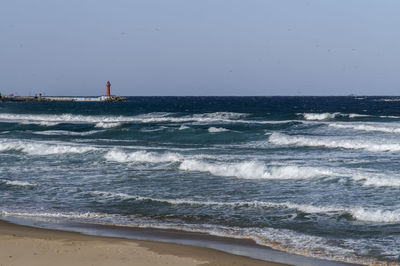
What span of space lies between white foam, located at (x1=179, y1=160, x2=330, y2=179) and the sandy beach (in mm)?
8069

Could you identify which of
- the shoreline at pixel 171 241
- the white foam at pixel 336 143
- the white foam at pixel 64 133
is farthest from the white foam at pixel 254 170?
the white foam at pixel 64 133

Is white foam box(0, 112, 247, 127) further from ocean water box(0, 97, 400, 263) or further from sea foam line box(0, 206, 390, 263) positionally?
sea foam line box(0, 206, 390, 263)

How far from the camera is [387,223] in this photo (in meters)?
11.1

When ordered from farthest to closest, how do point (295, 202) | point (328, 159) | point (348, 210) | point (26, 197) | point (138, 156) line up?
point (138, 156)
point (328, 159)
point (26, 197)
point (295, 202)
point (348, 210)

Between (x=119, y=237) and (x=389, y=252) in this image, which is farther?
(x=119, y=237)

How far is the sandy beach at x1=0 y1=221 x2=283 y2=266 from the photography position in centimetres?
851

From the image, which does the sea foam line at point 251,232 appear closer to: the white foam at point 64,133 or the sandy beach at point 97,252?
the sandy beach at point 97,252

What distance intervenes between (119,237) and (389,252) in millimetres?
4673

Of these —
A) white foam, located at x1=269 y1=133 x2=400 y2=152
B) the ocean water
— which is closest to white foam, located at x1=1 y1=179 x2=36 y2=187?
the ocean water

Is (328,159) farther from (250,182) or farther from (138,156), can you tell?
(138,156)

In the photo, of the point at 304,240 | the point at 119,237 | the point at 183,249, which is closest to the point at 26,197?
the point at 119,237

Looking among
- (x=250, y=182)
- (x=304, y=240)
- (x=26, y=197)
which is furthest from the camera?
(x=250, y=182)

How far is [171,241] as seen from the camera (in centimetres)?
1005

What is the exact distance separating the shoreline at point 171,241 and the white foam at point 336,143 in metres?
15.5
